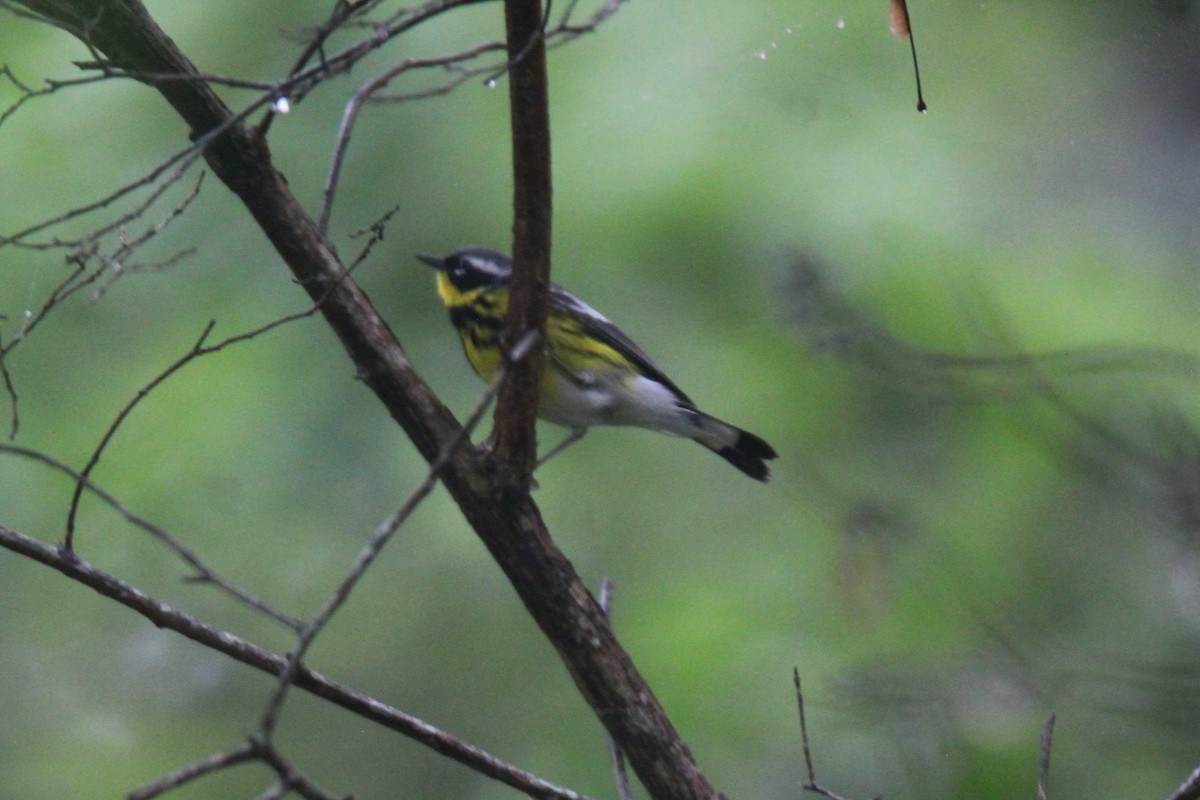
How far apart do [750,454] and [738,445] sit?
49mm

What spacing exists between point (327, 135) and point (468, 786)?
2147mm

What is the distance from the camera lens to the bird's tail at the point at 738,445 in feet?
11.4

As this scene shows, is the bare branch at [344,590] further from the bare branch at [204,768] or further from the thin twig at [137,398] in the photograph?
the thin twig at [137,398]

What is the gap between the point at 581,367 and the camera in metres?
3.40

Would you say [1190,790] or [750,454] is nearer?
[1190,790]

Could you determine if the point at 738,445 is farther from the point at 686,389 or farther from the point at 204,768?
the point at 204,768

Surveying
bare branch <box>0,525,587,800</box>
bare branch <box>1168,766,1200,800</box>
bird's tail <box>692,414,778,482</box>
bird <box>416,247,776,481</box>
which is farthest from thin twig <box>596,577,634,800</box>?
bird's tail <box>692,414,778,482</box>

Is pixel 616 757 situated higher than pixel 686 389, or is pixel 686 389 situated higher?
pixel 686 389

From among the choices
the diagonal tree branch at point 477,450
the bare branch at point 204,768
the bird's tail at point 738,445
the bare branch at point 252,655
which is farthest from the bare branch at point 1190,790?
the bird's tail at point 738,445

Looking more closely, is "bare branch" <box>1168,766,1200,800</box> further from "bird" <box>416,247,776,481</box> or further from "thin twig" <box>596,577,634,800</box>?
"bird" <box>416,247,776,481</box>

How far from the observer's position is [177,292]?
4.24 meters

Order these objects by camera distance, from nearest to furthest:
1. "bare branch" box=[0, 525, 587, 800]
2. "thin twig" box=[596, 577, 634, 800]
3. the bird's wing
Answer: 1. "bare branch" box=[0, 525, 587, 800]
2. "thin twig" box=[596, 577, 634, 800]
3. the bird's wing

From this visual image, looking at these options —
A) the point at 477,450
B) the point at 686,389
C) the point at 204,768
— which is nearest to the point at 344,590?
the point at 204,768

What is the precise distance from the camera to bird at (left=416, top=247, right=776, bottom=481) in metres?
3.33
